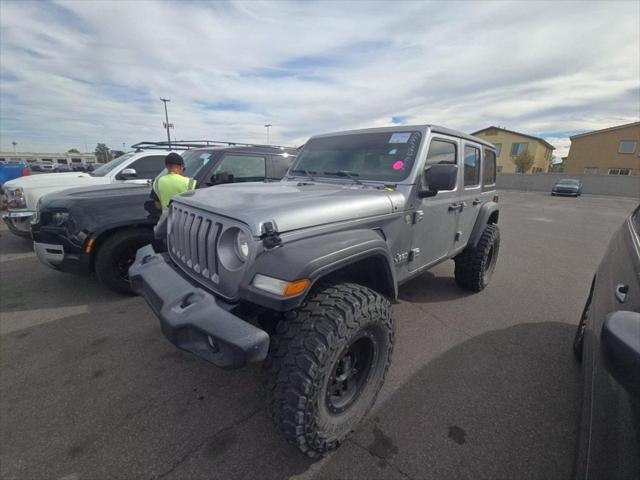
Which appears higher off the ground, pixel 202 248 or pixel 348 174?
pixel 348 174

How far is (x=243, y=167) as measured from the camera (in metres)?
5.29

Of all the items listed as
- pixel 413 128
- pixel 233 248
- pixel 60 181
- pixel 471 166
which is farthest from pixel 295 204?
pixel 60 181

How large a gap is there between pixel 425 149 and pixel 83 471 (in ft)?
10.6

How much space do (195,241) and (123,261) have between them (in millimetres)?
2434

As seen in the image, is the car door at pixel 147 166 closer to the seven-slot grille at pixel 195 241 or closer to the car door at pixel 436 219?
the seven-slot grille at pixel 195 241

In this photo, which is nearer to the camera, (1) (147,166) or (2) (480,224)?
(2) (480,224)

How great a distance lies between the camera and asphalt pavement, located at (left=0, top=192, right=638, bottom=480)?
1740 mm

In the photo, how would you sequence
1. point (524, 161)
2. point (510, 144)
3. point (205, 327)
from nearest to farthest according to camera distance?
1. point (205, 327)
2. point (524, 161)
3. point (510, 144)

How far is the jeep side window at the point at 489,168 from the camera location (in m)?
3.95

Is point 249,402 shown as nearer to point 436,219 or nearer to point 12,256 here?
point 436,219

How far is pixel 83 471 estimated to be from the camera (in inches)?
66.6

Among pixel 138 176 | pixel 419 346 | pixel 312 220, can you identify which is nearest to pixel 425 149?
pixel 312 220

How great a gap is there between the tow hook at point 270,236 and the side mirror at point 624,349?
127 centimetres

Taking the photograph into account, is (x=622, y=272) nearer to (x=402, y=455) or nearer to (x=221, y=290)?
(x=402, y=455)
